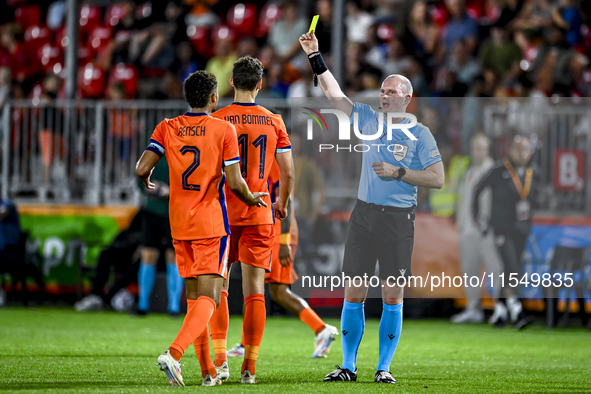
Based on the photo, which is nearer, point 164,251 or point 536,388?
point 536,388

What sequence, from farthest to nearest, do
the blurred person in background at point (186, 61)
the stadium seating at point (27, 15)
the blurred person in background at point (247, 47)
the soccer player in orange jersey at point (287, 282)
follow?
the stadium seating at point (27, 15)
the blurred person in background at point (186, 61)
the blurred person in background at point (247, 47)
the soccer player in orange jersey at point (287, 282)

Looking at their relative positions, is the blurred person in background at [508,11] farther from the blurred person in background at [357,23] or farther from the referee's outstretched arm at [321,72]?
the referee's outstretched arm at [321,72]

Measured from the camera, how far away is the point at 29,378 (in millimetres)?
6430

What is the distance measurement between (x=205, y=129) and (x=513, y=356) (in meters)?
4.30

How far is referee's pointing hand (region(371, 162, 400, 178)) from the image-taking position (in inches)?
266

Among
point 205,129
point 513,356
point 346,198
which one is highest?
point 205,129

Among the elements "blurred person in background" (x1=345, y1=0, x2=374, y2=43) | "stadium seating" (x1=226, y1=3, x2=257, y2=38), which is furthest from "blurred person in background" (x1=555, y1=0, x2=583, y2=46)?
"stadium seating" (x1=226, y1=3, x2=257, y2=38)

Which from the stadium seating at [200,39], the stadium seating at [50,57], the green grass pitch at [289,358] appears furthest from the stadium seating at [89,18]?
the green grass pitch at [289,358]

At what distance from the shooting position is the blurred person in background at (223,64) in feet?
49.3

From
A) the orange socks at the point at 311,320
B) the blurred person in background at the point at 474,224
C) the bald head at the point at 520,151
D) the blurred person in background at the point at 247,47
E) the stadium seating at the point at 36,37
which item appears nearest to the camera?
the orange socks at the point at 311,320

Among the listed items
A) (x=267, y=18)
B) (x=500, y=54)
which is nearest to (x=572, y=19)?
(x=500, y=54)

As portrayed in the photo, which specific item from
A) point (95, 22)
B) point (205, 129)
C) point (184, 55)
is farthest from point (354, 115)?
point (95, 22)

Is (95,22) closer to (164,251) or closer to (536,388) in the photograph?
(164,251)

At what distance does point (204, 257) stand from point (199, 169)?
58 centimetres
